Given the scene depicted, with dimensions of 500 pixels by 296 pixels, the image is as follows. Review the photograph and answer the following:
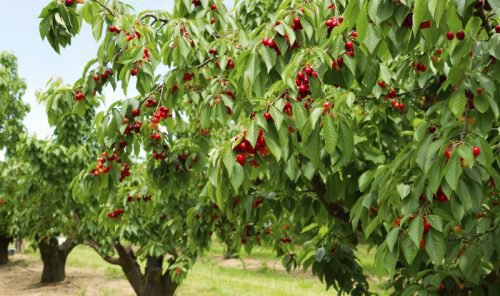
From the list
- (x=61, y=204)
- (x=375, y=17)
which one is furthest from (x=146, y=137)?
(x=61, y=204)

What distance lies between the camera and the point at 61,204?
11.4 m

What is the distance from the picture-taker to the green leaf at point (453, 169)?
182cm

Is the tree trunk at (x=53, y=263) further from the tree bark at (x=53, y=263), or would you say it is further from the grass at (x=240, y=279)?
the grass at (x=240, y=279)

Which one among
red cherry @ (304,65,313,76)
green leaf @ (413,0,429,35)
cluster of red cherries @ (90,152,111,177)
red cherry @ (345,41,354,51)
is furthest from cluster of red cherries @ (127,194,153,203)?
green leaf @ (413,0,429,35)

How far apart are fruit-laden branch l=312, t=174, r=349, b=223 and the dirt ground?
12631mm

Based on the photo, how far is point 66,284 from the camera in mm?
17375

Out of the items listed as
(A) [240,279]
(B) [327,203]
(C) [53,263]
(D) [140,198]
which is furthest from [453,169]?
(A) [240,279]

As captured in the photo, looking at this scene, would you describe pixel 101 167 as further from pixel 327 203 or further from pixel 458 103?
pixel 458 103

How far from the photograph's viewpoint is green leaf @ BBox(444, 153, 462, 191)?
1819mm

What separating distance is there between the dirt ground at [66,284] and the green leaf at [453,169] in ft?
49.4

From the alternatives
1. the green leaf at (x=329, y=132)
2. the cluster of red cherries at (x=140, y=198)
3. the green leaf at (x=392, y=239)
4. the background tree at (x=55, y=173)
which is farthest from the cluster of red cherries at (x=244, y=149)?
the background tree at (x=55, y=173)

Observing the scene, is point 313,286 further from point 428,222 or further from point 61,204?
point 428,222

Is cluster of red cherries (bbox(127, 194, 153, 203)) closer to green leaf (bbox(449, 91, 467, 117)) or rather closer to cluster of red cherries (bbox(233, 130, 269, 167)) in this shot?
cluster of red cherries (bbox(233, 130, 269, 167))

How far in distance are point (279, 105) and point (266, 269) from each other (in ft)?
70.5
